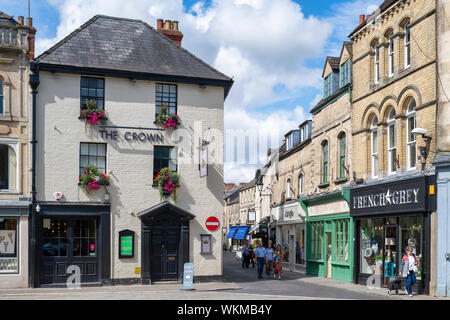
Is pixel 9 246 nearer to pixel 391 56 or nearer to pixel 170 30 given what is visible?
pixel 170 30

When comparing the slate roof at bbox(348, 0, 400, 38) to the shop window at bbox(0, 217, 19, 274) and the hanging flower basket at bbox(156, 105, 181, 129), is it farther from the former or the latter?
the shop window at bbox(0, 217, 19, 274)

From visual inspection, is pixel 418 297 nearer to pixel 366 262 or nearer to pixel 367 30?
pixel 366 262

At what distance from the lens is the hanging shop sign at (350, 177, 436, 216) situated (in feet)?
59.1

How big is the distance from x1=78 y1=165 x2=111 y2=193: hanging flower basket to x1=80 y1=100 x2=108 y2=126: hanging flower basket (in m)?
1.81

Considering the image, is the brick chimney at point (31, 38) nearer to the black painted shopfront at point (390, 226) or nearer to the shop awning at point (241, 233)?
the black painted shopfront at point (390, 226)

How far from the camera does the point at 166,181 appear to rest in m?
22.3

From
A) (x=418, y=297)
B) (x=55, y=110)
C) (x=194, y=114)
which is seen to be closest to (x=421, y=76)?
(x=418, y=297)

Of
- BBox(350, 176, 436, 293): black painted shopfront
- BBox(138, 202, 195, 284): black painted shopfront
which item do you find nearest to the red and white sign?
BBox(138, 202, 195, 284): black painted shopfront

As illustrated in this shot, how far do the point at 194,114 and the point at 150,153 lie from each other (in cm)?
258

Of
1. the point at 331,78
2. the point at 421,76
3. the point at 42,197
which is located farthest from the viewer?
the point at 331,78

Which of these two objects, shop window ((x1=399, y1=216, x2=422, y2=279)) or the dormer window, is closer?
shop window ((x1=399, y1=216, x2=422, y2=279))

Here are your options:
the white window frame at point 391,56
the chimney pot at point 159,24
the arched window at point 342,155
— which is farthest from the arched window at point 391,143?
the chimney pot at point 159,24

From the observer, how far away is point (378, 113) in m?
21.8

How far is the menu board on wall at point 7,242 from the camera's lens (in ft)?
67.5
